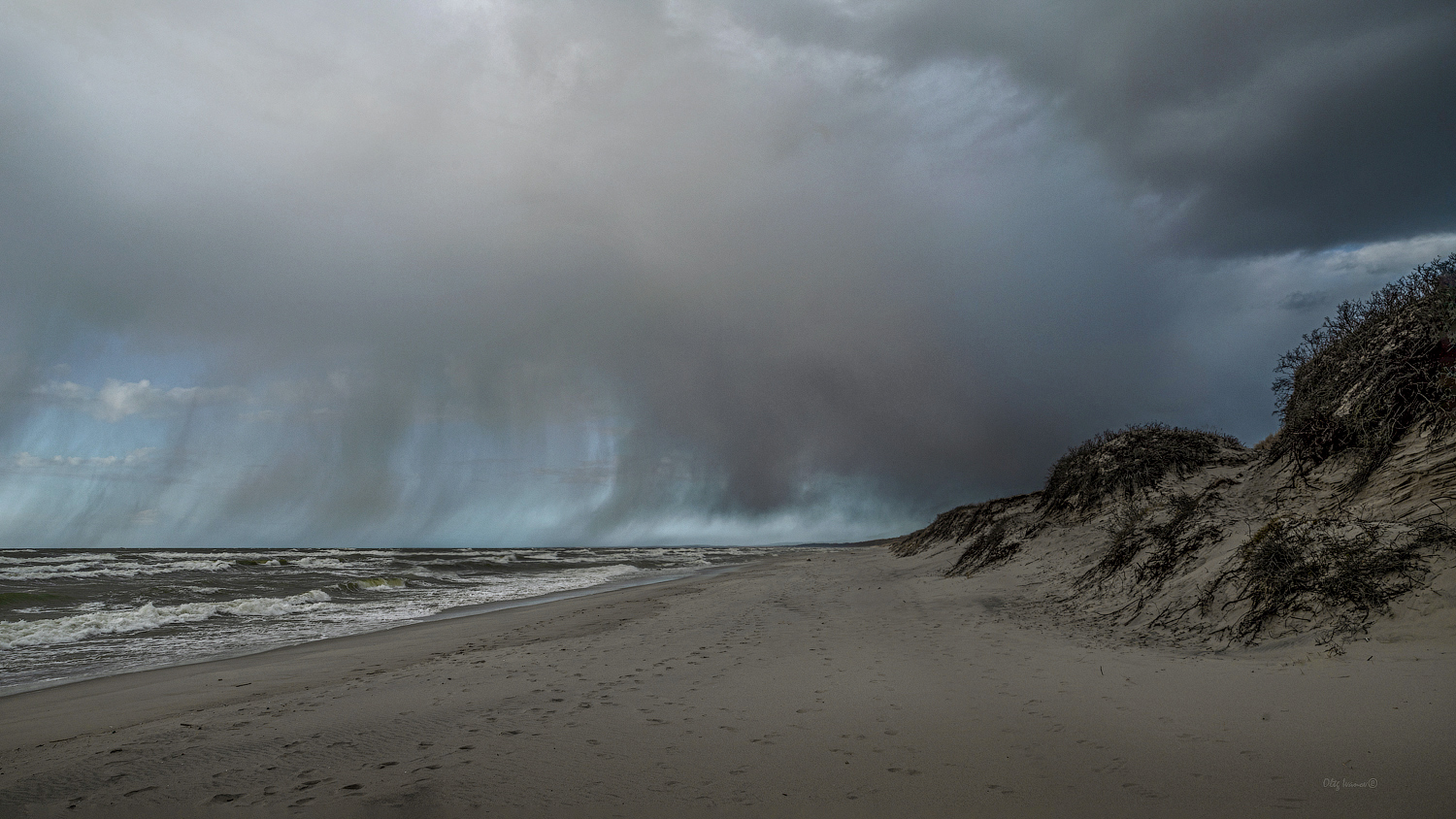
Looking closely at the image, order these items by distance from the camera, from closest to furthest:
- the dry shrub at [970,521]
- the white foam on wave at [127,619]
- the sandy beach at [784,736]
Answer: the sandy beach at [784,736] < the white foam on wave at [127,619] < the dry shrub at [970,521]

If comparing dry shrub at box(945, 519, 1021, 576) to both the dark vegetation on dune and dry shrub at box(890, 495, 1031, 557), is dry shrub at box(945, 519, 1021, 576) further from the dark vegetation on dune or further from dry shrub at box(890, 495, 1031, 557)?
dry shrub at box(890, 495, 1031, 557)

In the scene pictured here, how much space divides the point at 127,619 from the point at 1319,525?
2327cm

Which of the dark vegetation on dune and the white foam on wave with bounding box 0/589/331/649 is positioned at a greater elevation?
the dark vegetation on dune

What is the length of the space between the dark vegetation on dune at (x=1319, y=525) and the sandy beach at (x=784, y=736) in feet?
2.82

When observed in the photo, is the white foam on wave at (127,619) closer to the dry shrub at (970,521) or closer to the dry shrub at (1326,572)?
the dry shrub at (1326,572)

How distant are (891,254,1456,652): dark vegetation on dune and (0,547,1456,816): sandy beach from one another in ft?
2.82

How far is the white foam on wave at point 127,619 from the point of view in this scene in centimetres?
1300

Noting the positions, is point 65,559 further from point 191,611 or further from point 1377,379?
point 1377,379

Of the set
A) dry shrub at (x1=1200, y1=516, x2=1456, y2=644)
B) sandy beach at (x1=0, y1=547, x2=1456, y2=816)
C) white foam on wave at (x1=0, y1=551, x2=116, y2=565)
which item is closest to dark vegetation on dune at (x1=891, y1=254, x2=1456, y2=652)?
dry shrub at (x1=1200, y1=516, x2=1456, y2=644)

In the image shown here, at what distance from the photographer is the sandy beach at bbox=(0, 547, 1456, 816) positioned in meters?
3.85

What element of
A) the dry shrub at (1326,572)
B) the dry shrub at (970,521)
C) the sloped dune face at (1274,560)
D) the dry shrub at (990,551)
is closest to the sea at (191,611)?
the dry shrub at (990,551)

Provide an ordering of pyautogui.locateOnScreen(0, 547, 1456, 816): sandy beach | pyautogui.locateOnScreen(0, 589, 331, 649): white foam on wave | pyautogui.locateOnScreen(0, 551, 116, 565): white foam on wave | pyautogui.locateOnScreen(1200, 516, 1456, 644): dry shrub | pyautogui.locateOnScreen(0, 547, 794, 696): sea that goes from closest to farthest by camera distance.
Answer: pyautogui.locateOnScreen(0, 547, 1456, 816): sandy beach
pyautogui.locateOnScreen(1200, 516, 1456, 644): dry shrub
pyautogui.locateOnScreen(0, 547, 794, 696): sea
pyautogui.locateOnScreen(0, 589, 331, 649): white foam on wave
pyautogui.locateOnScreen(0, 551, 116, 565): white foam on wave

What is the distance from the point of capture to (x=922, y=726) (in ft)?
16.8

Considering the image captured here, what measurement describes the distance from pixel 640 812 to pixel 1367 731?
4.83m
